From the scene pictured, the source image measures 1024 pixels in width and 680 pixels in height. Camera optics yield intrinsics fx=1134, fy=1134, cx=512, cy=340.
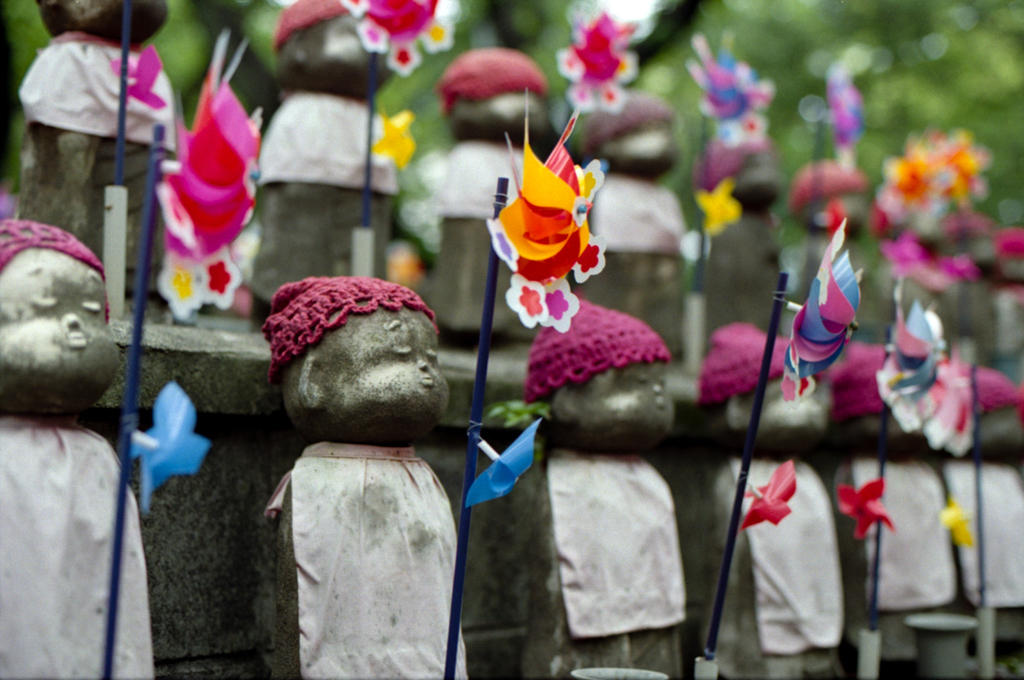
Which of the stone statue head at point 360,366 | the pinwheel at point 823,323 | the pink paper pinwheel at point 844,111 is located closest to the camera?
the pinwheel at point 823,323

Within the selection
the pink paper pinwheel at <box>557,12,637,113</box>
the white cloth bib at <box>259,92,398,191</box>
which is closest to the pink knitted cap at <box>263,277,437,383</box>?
the white cloth bib at <box>259,92,398,191</box>

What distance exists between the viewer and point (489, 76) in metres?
5.70

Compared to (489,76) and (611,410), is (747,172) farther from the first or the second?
(611,410)

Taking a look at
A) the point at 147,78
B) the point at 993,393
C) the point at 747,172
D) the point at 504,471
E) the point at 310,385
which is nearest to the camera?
the point at 504,471

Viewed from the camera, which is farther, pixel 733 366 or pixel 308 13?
pixel 308 13

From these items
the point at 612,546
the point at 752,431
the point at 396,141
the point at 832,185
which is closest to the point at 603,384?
the point at 612,546

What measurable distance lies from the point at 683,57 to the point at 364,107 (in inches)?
388

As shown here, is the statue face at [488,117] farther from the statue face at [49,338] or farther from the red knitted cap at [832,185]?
the red knitted cap at [832,185]

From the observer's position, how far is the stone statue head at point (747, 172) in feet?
23.4

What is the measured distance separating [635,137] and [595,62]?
708 mm

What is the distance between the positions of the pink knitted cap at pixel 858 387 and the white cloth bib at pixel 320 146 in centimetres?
243

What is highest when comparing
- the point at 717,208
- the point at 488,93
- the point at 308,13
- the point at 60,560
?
the point at 308,13

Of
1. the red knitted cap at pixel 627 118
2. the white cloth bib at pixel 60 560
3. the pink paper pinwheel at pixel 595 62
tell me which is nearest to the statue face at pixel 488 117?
the pink paper pinwheel at pixel 595 62

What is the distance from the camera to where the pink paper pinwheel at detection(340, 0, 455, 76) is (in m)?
4.52
